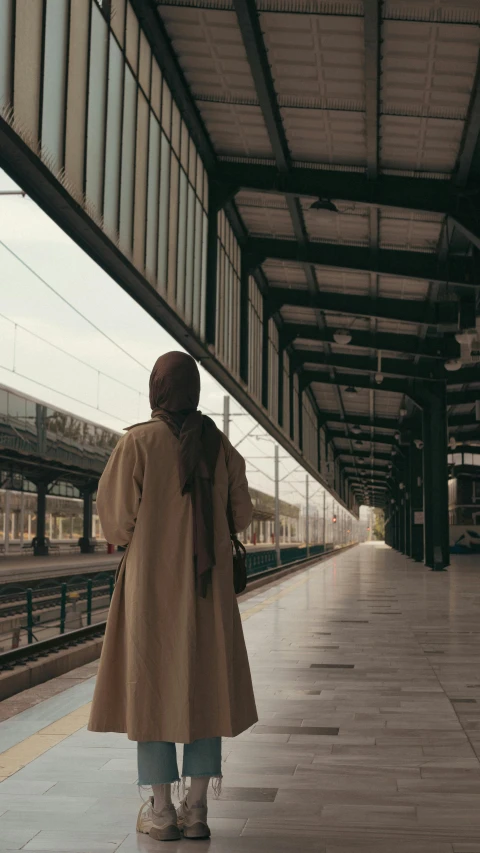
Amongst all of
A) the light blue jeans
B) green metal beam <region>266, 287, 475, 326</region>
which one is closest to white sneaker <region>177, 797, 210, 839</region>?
the light blue jeans

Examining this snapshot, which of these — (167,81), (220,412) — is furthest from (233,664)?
(220,412)

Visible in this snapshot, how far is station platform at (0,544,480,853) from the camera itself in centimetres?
347

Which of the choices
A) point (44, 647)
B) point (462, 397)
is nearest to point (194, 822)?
point (44, 647)

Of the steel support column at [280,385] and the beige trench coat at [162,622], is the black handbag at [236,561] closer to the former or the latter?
the beige trench coat at [162,622]

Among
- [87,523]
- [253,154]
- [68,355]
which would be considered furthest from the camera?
[87,523]

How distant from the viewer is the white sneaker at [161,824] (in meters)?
3.46

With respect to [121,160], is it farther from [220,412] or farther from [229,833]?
[220,412]

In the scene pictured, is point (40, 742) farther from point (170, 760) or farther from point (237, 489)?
point (237, 489)

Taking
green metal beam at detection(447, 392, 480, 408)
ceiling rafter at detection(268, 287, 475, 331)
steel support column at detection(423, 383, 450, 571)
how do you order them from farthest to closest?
green metal beam at detection(447, 392, 480, 408)
steel support column at detection(423, 383, 450, 571)
ceiling rafter at detection(268, 287, 475, 331)

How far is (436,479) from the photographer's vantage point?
1198 inches

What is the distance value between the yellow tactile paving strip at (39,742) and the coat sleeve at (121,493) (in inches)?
61.2

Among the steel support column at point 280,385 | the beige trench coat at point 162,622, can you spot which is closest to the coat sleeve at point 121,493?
the beige trench coat at point 162,622

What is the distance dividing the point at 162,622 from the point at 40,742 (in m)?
2.03

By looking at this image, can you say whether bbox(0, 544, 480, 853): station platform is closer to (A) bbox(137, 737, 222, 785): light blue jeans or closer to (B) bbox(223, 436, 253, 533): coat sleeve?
(A) bbox(137, 737, 222, 785): light blue jeans
